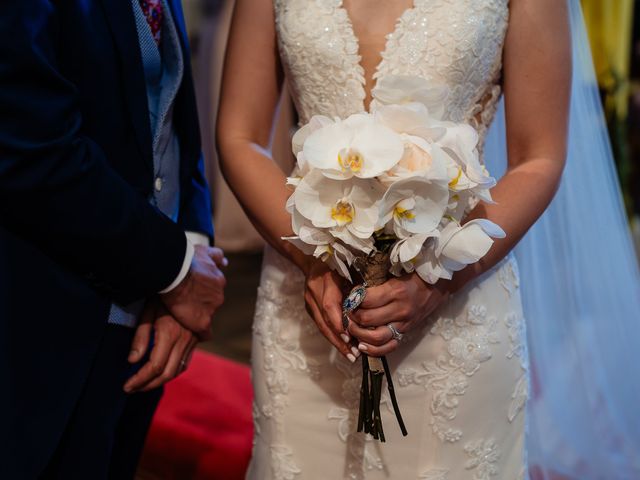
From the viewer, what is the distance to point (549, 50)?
1.53 m

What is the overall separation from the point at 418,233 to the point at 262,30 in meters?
0.69

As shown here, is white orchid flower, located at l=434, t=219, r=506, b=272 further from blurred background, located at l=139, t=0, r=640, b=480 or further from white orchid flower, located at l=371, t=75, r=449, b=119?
blurred background, located at l=139, t=0, r=640, b=480

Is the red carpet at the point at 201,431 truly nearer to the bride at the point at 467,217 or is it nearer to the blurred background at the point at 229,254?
the blurred background at the point at 229,254

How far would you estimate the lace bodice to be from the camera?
60.3 inches

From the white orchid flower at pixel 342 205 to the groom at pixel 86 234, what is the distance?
13.1 inches

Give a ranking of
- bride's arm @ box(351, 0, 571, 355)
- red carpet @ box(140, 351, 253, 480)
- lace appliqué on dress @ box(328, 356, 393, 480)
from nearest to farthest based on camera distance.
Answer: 1. bride's arm @ box(351, 0, 571, 355)
2. lace appliqué on dress @ box(328, 356, 393, 480)
3. red carpet @ box(140, 351, 253, 480)

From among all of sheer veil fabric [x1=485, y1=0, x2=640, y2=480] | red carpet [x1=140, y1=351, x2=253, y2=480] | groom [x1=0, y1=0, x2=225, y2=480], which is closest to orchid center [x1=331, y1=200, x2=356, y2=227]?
groom [x1=0, y1=0, x2=225, y2=480]

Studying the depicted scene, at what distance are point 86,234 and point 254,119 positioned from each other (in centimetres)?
50

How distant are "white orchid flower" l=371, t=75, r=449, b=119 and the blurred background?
171 centimetres

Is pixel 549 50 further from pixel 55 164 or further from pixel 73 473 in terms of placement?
pixel 73 473

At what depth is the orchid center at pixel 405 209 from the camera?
1213mm

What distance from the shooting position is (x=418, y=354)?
1583 mm

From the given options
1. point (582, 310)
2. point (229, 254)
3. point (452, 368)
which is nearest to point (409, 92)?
point (452, 368)

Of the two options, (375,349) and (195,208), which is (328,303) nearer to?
(375,349)
